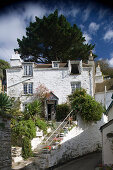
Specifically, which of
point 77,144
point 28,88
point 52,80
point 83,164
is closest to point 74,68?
point 52,80

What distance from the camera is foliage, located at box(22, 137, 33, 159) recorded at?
383 inches

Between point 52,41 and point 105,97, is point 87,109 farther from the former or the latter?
point 52,41

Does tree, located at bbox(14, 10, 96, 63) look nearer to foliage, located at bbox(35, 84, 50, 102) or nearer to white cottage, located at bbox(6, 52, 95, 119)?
white cottage, located at bbox(6, 52, 95, 119)

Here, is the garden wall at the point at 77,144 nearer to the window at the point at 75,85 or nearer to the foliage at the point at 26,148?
the foliage at the point at 26,148

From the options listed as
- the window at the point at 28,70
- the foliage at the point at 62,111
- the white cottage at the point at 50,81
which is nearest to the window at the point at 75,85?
the white cottage at the point at 50,81

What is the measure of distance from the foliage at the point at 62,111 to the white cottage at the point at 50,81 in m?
1.29

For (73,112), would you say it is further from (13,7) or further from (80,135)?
(13,7)

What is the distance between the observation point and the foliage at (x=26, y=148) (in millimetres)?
9734

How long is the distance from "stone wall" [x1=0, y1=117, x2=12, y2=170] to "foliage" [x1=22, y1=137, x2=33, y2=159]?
3.40m

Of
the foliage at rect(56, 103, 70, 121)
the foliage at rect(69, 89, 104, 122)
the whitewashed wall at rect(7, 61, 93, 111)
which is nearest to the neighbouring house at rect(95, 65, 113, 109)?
the whitewashed wall at rect(7, 61, 93, 111)

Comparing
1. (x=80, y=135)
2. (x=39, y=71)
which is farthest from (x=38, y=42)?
(x=80, y=135)

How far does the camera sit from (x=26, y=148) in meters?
9.84

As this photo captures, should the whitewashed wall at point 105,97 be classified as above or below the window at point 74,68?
below

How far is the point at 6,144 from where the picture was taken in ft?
21.4
